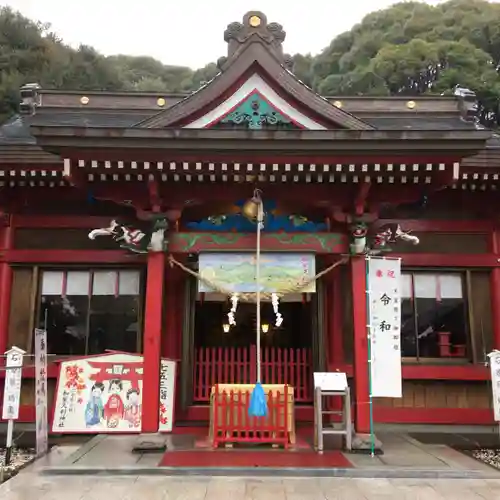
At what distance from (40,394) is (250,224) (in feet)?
13.9

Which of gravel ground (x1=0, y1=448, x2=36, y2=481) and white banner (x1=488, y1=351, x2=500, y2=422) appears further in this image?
white banner (x1=488, y1=351, x2=500, y2=422)

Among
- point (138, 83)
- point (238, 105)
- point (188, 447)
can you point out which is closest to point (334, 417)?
point (188, 447)

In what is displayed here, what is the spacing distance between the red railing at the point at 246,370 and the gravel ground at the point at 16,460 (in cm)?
288

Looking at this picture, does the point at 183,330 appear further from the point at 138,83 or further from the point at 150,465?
the point at 138,83

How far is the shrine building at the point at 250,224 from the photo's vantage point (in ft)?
24.3

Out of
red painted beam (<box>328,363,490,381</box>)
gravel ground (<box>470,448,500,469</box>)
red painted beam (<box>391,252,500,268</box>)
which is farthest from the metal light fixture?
gravel ground (<box>470,448,500,469</box>)

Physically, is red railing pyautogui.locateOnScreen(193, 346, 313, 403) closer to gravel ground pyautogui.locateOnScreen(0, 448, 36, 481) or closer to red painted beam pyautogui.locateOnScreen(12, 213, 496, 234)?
gravel ground pyautogui.locateOnScreen(0, 448, 36, 481)

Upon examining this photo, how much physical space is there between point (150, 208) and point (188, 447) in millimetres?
3712

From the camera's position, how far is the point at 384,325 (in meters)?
7.71

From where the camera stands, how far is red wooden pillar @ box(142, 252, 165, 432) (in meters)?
7.52

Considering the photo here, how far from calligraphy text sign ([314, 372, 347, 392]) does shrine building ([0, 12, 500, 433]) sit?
1.03 feet

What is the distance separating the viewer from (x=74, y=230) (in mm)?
9578

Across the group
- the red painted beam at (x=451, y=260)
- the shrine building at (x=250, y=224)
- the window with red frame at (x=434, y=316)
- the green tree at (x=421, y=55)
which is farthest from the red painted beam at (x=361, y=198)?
the green tree at (x=421, y=55)

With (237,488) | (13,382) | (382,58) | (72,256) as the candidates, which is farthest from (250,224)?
(382,58)
